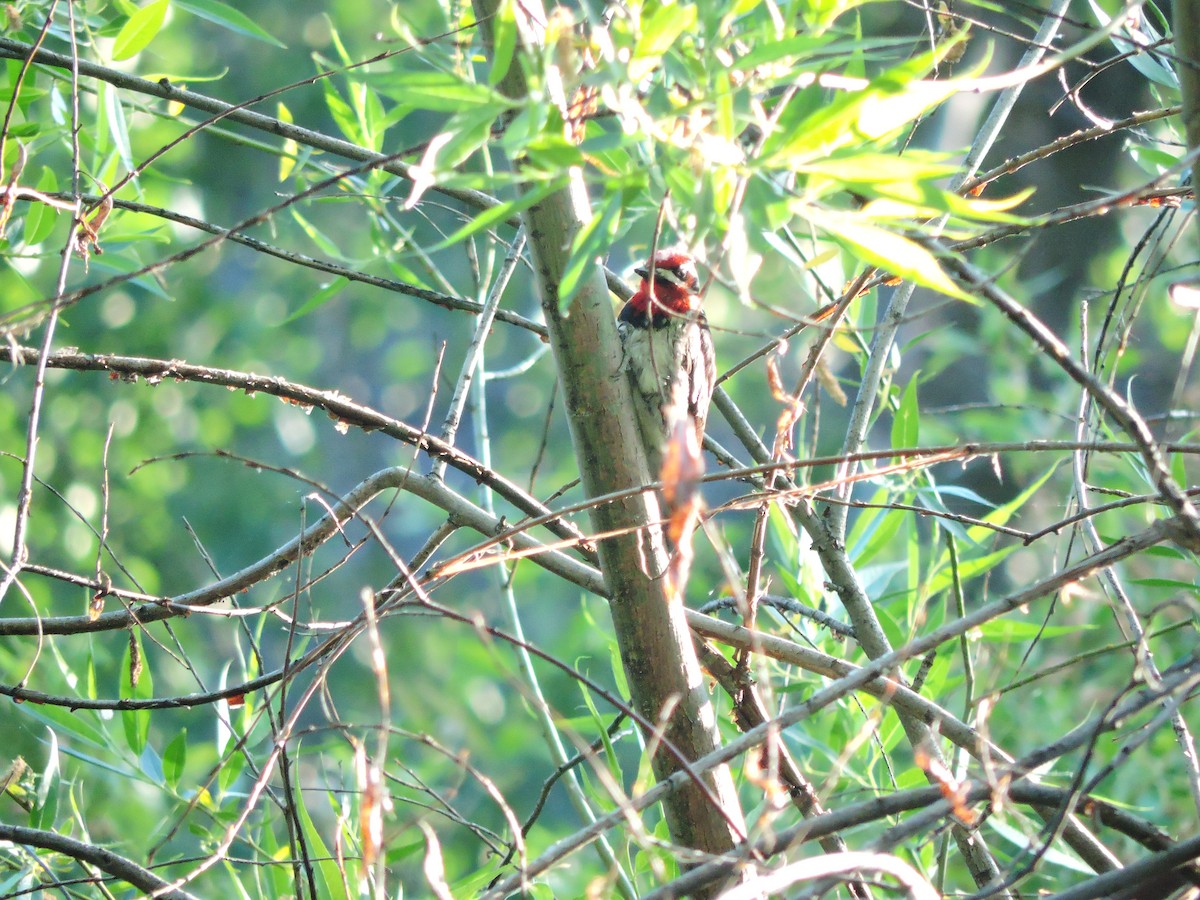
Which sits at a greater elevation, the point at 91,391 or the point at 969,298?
the point at 91,391

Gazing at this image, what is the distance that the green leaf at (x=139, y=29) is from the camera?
5.91 ft

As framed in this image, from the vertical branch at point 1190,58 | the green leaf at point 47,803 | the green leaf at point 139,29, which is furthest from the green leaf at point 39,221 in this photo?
the vertical branch at point 1190,58

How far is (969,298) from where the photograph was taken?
0.96 metres

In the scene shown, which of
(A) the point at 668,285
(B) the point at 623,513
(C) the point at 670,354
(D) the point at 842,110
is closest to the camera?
(D) the point at 842,110

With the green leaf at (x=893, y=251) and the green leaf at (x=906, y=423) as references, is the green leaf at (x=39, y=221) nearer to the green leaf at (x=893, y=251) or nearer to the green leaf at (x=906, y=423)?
the green leaf at (x=893, y=251)

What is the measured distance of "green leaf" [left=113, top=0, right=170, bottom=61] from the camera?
1803 mm

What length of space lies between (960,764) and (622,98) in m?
1.44

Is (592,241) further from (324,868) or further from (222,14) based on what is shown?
(324,868)

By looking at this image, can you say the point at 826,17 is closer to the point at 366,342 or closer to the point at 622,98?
the point at 622,98

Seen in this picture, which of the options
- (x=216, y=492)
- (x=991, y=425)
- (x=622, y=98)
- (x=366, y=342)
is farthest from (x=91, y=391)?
(x=622, y=98)

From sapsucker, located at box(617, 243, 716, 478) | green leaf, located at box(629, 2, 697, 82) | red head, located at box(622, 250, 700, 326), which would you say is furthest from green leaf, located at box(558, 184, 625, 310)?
red head, located at box(622, 250, 700, 326)

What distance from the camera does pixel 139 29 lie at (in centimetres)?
184

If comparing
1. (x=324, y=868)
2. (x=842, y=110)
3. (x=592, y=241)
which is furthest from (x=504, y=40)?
(x=324, y=868)

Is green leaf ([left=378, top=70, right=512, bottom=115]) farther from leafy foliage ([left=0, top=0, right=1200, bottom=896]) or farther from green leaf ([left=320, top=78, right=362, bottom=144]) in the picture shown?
green leaf ([left=320, top=78, right=362, bottom=144])
